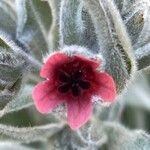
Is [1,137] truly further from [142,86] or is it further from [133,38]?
[142,86]

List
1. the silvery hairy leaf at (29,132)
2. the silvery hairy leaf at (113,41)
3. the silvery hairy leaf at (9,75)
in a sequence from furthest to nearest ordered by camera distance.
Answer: the silvery hairy leaf at (29,132)
the silvery hairy leaf at (9,75)
the silvery hairy leaf at (113,41)

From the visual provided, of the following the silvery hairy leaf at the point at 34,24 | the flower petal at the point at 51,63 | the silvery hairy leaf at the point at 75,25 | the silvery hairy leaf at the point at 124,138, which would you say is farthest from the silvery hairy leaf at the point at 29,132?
the flower petal at the point at 51,63

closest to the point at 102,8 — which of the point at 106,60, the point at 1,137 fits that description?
the point at 106,60

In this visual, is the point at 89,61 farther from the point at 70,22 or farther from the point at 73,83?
the point at 70,22

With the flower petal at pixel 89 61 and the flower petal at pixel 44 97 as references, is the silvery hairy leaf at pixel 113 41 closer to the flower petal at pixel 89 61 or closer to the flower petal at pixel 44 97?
the flower petal at pixel 89 61

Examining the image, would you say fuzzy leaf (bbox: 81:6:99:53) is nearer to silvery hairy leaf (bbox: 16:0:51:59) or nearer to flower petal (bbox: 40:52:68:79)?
flower petal (bbox: 40:52:68:79)

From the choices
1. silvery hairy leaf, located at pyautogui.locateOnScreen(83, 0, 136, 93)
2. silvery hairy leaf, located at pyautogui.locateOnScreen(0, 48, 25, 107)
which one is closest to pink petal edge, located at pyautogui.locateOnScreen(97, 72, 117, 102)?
silvery hairy leaf, located at pyautogui.locateOnScreen(83, 0, 136, 93)
